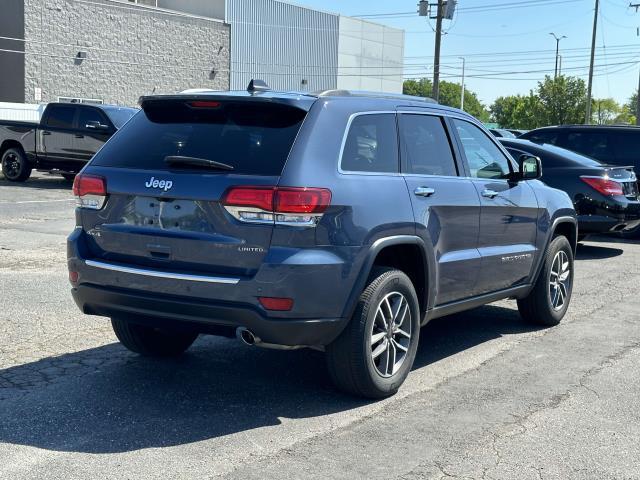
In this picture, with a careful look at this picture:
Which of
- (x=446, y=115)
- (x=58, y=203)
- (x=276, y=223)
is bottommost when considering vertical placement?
(x=58, y=203)

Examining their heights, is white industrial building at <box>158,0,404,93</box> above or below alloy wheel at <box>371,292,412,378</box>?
above

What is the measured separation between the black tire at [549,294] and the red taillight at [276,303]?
345 cm

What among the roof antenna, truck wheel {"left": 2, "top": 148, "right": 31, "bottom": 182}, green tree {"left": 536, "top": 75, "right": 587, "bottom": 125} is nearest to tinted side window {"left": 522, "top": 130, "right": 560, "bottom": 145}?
the roof antenna

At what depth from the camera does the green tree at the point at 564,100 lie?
245ft

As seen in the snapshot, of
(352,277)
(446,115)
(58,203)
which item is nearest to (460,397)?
(352,277)

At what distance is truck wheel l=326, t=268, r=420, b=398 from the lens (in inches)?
202

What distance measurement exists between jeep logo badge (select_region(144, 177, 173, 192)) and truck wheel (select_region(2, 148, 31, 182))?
56.4ft

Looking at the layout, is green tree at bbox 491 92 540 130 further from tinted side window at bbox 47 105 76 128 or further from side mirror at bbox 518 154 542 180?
side mirror at bbox 518 154 542 180

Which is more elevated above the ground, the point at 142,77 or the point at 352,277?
the point at 142,77

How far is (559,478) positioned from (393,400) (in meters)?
1.39

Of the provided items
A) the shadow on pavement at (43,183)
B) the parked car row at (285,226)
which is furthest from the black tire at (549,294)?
the shadow on pavement at (43,183)

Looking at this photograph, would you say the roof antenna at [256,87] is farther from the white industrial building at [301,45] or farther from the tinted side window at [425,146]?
the white industrial building at [301,45]

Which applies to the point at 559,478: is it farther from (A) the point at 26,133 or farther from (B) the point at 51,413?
(A) the point at 26,133

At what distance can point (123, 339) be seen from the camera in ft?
20.0
